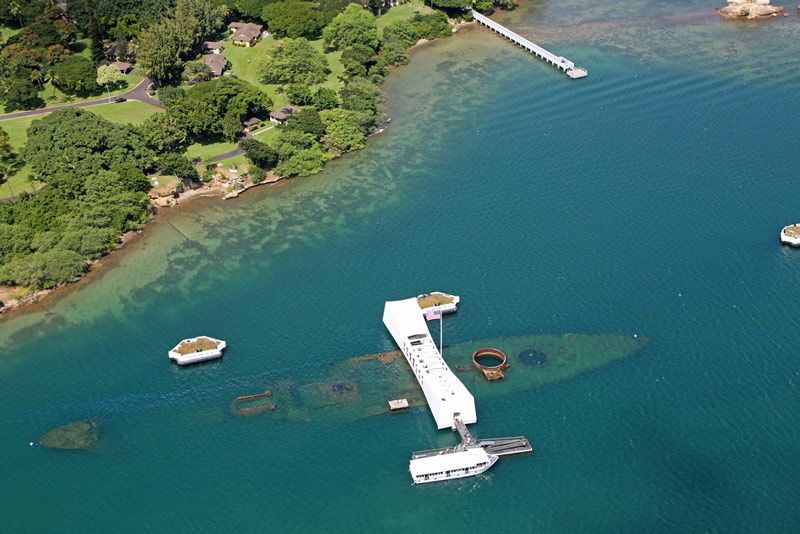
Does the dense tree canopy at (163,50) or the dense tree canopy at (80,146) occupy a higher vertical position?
the dense tree canopy at (163,50)

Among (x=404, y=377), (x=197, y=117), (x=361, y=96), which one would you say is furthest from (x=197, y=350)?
(x=361, y=96)

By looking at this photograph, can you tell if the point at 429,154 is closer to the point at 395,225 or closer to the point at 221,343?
the point at 395,225

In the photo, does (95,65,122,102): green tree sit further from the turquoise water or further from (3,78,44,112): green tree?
the turquoise water

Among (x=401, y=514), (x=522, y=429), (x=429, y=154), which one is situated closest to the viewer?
(x=401, y=514)

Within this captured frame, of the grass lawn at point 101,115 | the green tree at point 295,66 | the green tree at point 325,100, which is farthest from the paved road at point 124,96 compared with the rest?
the green tree at point 325,100

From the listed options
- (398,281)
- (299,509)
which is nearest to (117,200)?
(398,281)

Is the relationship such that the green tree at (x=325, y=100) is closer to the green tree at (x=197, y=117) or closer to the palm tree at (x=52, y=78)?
the green tree at (x=197, y=117)
